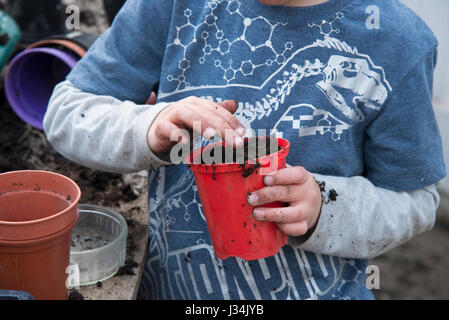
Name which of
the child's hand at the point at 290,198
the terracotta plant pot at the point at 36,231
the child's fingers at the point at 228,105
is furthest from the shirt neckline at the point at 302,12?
the terracotta plant pot at the point at 36,231

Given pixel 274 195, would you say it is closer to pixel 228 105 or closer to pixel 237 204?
pixel 237 204

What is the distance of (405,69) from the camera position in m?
1.01

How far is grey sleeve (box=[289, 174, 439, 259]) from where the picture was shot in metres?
1.03

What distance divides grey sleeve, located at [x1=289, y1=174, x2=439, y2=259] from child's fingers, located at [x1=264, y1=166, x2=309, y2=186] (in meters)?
0.13

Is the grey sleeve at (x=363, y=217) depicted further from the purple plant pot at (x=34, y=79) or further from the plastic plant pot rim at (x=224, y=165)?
the purple plant pot at (x=34, y=79)

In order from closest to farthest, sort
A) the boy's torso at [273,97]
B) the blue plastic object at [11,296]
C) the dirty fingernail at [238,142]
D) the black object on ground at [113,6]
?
the blue plastic object at [11,296] < the dirty fingernail at [238,142] < the boy's torso at [273,97] < the black object on ground at [113,6]

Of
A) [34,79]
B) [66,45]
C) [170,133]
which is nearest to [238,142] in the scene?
[170,133]

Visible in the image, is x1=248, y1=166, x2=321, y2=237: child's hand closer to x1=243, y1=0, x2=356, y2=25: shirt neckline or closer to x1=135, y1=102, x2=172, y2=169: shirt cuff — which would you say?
x1=135, y1=102, x2=172, y2=169: shirt cuff

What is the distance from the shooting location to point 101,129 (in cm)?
104

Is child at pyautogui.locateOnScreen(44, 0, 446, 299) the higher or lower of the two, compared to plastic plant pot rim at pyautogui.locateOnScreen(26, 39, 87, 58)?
higher

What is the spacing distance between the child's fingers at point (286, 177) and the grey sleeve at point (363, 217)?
0.13 metres

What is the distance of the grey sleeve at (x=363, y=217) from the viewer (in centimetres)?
103

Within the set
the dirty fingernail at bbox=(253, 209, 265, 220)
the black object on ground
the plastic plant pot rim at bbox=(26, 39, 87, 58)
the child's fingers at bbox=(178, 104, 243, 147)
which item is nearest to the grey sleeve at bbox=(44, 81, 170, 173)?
the child's fingers at bbox=(178, 104, 243, 147)

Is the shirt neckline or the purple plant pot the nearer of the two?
the shirt neckline
